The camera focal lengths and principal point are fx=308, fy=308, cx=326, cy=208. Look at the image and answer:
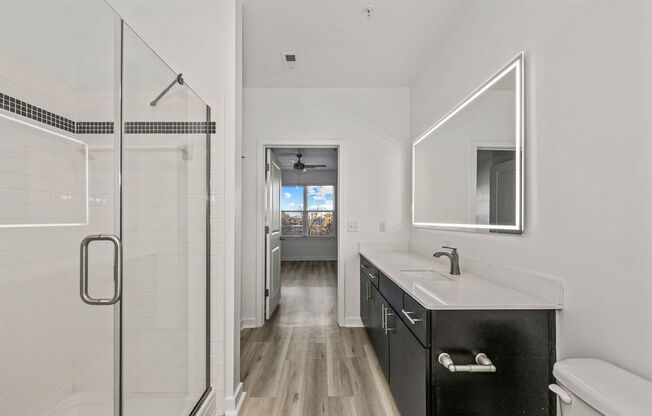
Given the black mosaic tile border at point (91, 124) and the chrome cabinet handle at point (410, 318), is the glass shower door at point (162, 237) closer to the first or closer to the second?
the black mosaic tile border at point (91, 124)

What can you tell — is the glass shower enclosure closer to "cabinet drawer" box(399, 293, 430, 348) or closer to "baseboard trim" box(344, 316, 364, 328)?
"cabinet drawer" box(399, 293, 430, 348)

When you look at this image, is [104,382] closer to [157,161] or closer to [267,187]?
[157,161]

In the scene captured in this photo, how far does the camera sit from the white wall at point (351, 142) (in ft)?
11.0

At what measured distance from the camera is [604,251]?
1.11 m

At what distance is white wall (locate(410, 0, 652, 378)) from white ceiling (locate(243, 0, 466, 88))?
76 cm

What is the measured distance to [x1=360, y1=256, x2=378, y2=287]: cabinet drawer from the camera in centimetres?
248

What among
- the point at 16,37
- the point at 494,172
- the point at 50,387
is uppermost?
the point at 16,37

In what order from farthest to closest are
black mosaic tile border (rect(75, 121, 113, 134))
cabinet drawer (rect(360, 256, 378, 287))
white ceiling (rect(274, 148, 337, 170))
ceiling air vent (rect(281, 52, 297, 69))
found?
1. white ceiling (rect(274, 148, 337, 170))
2. ceiling air vent (rect(281, 52, 297, 69))
3. cabinet drawer (rect(360, 256, 378, 287))
4. black mosaic tile border (rect(75, 121, 113, 134))

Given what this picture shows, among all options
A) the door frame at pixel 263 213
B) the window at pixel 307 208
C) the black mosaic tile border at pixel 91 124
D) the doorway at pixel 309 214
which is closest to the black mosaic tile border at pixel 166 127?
the black mosaic tile border at pixel 91 124

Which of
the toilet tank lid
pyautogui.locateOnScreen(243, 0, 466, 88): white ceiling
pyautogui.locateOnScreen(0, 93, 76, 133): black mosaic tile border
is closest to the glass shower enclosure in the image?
pyautogui.locateOnScreen(0, 93, 76, 133): black mosaic tile border

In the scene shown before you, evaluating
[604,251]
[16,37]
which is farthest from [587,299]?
[16,37]

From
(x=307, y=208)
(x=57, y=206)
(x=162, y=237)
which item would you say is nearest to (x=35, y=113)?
(x=57, y=206)

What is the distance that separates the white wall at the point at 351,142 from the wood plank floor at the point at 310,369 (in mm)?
381

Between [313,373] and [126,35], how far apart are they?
239cm
